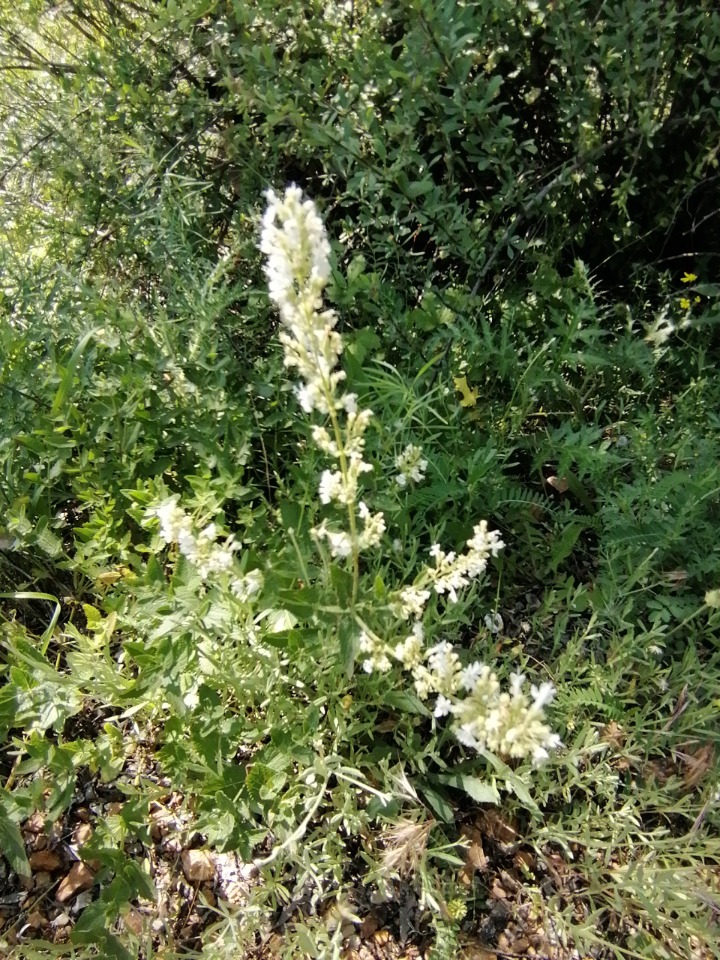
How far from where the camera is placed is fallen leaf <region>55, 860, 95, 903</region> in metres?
1.80

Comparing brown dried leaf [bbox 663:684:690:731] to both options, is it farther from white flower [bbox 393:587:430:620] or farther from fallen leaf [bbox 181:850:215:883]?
fallen leaf [bbox 181:850:215:883]

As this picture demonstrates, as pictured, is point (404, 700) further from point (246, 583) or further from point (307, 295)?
point (307, 295)

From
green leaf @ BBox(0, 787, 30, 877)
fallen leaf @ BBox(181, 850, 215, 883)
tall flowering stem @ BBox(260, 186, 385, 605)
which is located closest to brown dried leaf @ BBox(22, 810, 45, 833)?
green leaf @ BBox(0, 787, 30, 877)

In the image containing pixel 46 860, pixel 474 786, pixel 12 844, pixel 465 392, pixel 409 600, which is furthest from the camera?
pixel 465 392

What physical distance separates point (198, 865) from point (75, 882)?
0.34 meters

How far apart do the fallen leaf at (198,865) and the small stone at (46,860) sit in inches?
13.8

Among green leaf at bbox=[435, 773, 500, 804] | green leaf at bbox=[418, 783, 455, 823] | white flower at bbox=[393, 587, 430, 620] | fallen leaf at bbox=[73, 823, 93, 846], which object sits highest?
white flower at bbox=[393, 587, 430, 620]

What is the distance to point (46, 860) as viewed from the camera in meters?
1.84

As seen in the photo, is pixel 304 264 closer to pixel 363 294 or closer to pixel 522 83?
pixel 363 294

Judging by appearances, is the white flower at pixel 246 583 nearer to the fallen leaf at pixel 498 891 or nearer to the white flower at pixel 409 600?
the white flower at pixel 409 600

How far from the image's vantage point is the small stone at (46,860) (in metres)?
1.83

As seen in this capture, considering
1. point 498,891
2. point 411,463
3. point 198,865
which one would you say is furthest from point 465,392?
point 198,865

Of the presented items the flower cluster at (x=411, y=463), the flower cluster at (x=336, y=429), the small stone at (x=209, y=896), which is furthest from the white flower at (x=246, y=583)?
the small stone at (x=209, y=896)

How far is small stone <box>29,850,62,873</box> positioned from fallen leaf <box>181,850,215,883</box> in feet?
1.15
